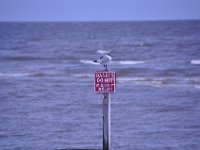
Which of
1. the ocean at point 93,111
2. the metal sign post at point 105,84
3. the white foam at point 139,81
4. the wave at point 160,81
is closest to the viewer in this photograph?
the metal sign post at point 105,84

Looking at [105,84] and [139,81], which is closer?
[105,84]

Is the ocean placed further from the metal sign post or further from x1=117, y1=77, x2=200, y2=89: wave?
the metal sign post

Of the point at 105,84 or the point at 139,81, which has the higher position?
the point at 139,81

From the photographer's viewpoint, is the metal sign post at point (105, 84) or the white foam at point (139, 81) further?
the white foam at point (139, 81)

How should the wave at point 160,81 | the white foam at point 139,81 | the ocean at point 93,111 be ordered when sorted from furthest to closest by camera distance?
the white foam at point 139,81 < the wave at point 160,81 < the ocean at point 93,111

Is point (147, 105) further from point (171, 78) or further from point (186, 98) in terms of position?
point (171, 78)

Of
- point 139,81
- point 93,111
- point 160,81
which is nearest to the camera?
point 93,111

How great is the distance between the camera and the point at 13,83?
87.7ft

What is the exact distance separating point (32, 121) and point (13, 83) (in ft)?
33.4

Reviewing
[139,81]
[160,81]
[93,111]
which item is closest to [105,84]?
[93,111]

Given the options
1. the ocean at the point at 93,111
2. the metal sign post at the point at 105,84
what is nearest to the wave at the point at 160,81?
the ocean at the point at 93,111

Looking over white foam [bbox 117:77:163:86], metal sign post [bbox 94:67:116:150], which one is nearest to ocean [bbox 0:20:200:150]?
white foam [bbox 117:77:163:86]

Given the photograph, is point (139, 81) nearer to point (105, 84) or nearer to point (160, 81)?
point (160, 81)

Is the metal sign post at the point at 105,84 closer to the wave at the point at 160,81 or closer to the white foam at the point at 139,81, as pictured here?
the wave at the point at 160,81
